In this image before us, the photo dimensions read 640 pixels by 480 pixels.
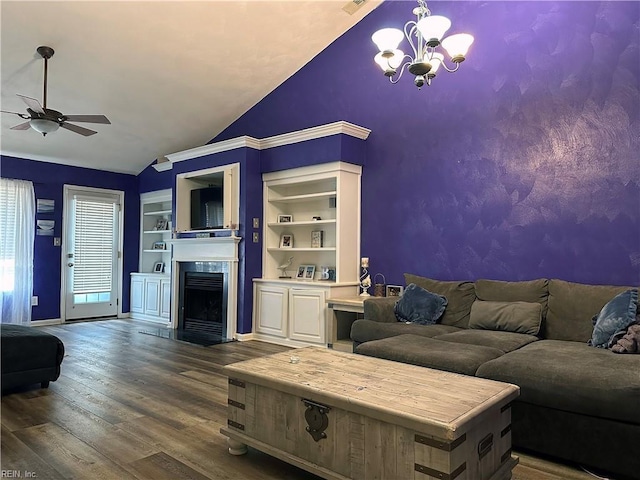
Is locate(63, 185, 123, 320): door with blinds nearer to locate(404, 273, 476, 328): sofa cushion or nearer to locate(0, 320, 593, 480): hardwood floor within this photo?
locate(0, 320, 593, 480): hardwood floor

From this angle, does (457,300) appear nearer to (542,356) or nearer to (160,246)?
(542,356)

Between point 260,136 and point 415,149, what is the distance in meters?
2.45

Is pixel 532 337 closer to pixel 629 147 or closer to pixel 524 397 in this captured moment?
pixel 524 397

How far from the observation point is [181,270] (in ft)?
21.7

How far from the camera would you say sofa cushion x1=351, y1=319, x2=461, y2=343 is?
3746 mm

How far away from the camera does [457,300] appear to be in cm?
414

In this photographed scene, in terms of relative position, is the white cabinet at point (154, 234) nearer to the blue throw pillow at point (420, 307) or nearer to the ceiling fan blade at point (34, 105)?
the ceiling fan blade at point (34, 105)

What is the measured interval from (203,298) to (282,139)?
2.56 m

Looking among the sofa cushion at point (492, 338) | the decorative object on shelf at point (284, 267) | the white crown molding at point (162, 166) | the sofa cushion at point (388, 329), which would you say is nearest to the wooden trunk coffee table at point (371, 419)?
the sofa cushion at point (492, 338)

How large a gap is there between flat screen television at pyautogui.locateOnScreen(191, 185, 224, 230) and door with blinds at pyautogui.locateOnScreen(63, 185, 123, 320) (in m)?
2.06

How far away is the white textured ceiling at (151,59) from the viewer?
175 inches

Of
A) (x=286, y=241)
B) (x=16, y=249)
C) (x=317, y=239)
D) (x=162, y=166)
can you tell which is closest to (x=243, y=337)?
(x=286, y=241)

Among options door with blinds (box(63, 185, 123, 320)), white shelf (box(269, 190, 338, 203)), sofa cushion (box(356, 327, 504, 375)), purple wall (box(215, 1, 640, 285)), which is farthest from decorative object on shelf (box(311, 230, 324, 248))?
door with blinds (box(63, 185, 123, 320))

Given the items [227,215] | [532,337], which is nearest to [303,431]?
[532,337]
